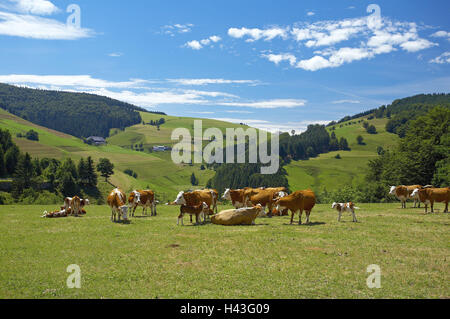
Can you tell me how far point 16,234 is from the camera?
2002cm

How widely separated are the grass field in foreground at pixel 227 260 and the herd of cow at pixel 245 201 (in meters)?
1.82

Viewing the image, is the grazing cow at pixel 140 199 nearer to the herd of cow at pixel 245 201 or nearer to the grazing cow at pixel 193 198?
the herd of cow at pixel 245 201

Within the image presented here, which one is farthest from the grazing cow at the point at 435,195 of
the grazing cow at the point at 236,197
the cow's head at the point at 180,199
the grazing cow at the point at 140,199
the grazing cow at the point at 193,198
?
the grazing cow at the point at 140,199

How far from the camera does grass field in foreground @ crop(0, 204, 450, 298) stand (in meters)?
10.9

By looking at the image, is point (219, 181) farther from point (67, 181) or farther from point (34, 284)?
point (34, 284)

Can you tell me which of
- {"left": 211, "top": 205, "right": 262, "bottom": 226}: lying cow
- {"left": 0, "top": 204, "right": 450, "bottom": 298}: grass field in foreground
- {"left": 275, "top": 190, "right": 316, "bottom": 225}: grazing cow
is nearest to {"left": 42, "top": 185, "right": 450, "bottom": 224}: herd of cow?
{"left": 275, "top": 190, "right": 316, "bottom": 225}: grazing cow

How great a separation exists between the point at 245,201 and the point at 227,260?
15.0 m

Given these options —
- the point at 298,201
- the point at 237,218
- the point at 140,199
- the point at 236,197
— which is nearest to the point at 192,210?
the point at 237,218

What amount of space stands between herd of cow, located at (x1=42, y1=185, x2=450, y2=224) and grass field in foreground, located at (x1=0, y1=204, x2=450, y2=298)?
182cm

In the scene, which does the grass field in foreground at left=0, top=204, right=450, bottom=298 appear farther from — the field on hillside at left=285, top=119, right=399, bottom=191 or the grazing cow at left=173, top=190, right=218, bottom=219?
the field on hillside at left=285, top=119, right=399, bottom=191

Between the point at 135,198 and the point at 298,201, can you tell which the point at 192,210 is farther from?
the point at 298,201

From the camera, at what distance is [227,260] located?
14336 millimetres
